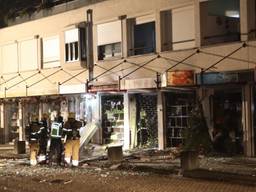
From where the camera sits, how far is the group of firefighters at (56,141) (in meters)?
19.2

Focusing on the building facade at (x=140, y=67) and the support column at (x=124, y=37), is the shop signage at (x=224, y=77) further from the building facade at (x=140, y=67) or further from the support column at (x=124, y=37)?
the support column at (x=124, y=37)

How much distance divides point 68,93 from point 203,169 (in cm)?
1127

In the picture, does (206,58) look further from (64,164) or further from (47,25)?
(47,25)

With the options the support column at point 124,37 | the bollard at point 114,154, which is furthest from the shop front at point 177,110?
the bollard at point 114,154

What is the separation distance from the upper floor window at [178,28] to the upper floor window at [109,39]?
8.69 feet

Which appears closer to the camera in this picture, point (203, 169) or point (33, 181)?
point (33, 181)

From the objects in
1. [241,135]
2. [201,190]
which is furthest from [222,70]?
[201,190]

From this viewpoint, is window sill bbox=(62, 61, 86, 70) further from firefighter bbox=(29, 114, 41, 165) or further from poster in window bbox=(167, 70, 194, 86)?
firefighter bbox=(29, 114, 41, 165)

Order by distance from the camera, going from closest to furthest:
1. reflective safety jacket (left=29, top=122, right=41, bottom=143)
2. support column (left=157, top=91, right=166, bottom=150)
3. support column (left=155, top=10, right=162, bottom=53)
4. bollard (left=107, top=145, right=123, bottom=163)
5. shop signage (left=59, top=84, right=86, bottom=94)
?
bollard (left=107, top=145, right=123, bottom=163)
reflective safety jacket (left=29, top=122, right=41, bottom=143)
support column (left=155, top=10, right=162, bottom=53)
support column (left=157, top=91, right=166, bottom=150)
shop signage (left=59, top=84, right=86, bottom=94)

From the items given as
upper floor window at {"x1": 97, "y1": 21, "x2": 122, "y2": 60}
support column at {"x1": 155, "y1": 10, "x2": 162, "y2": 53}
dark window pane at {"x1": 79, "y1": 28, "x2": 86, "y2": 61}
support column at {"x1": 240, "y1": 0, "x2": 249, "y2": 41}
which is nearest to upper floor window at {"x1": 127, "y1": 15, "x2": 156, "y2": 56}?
upper floor window at {"x1": 97, "y1": 21, "x2": 122, "y2": 60}

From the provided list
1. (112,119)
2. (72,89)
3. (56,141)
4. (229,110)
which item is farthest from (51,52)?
(229,110)

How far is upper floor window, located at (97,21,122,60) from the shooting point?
997 inches

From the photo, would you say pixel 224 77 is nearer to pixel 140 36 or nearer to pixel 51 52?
pixel 140 36

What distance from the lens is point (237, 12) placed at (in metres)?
22.5
